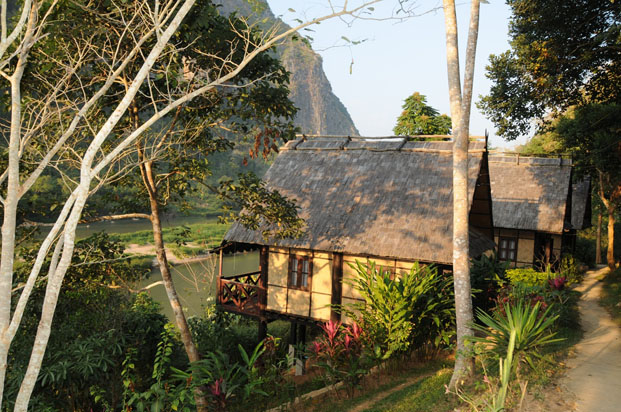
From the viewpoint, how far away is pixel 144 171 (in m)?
8.33

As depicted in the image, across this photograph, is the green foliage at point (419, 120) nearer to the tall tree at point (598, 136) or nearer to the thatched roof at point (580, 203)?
the thatched roof at point (580, 203)

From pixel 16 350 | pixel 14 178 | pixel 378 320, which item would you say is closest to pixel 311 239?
pixel 378 320

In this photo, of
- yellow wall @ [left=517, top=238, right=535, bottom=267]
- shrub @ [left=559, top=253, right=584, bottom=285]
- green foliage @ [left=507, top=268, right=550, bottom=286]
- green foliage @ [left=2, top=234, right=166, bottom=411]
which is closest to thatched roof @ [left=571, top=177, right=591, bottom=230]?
shrub @ [left=559, top=253, right=584, bottom=285]

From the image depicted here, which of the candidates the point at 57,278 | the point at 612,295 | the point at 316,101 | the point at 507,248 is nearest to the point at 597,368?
the point at 57,278

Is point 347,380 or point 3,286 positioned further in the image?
point 347,380

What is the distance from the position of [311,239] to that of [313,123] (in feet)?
440

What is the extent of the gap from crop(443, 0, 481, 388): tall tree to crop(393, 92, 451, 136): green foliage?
18.9 m

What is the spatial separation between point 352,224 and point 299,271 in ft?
5.91

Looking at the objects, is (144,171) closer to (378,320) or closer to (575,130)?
(378,320)

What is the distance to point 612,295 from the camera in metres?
13.3

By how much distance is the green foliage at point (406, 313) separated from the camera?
7.82 meters

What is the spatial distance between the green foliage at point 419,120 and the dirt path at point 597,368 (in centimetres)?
1529

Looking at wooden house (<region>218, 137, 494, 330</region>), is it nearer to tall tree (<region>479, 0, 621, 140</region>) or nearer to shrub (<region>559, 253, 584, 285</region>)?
tall tree (<region>479, 0, 621, 140</region>)

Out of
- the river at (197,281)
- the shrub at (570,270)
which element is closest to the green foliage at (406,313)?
the shrub at (570,270)
